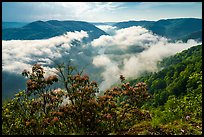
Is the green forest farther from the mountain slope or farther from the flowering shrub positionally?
the mountain slope

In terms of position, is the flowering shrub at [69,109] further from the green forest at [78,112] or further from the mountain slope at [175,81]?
the mountain slope at [175,81]

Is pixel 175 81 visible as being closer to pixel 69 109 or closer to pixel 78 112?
pixel 78 112

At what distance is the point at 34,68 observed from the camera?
6871mm

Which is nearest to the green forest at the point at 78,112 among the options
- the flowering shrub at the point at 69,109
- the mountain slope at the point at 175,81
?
the flowering shrub at the point at 69,109

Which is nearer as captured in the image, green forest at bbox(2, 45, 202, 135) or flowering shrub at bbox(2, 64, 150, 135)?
green forest at bbox(2, 45, 202, 135)

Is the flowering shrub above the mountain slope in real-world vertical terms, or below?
above

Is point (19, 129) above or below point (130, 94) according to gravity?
below

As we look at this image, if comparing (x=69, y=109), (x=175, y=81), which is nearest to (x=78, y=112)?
(x=69, y=109)

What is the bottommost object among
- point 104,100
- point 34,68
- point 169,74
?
point 169,74

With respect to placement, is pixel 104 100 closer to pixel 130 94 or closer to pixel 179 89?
pixel 130 94

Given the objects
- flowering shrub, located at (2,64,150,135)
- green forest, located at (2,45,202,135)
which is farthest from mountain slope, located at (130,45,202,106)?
flowering shrub, located at (2,64,150,135)

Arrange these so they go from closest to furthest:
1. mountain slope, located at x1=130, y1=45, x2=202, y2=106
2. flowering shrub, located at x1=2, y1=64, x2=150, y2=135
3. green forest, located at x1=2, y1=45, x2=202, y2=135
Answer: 1. green forest, located at x1=2, y1=45, x2=202, y2=135
2. flowering shrub, located at x1=2, y1=64, x2=150, y2=135
3. mountain slope, located at x1=130, y1=45, x2=202, y2=106

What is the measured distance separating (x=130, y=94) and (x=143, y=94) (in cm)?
45

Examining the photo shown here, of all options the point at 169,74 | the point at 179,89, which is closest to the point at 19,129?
the point at 179,89
